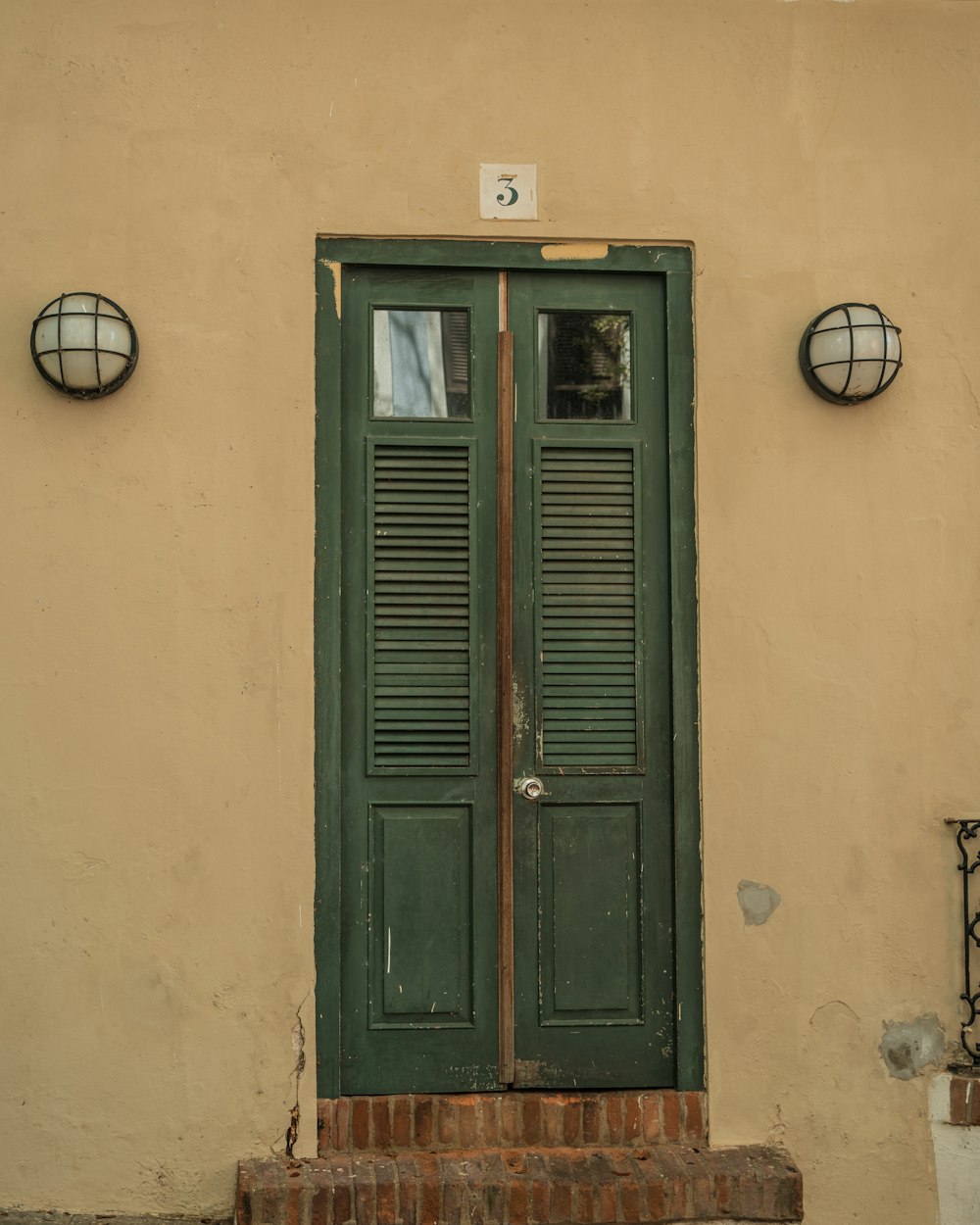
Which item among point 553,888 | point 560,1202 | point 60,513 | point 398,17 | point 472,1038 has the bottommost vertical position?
point 560,1202

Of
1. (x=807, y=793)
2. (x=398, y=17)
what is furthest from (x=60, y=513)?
(x=807, y=793)

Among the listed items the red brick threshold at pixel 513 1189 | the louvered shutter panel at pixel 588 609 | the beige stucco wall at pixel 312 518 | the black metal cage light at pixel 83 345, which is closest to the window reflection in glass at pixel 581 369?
the louvered shutter panel at pixel 588 609

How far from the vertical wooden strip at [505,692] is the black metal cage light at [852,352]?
1.01 m

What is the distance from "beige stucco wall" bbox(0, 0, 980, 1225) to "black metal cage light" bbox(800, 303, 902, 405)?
100mm

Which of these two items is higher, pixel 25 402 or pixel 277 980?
pixel 25 402

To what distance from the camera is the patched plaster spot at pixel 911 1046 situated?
14.0 feet

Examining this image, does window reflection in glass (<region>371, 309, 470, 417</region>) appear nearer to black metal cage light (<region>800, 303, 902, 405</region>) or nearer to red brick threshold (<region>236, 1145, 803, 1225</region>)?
black metal cage light (<region>800, 303, 902, 405</region>)

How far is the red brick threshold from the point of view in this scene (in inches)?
155

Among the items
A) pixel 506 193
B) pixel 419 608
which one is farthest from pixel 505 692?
pixel 506 193

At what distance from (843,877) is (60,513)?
2812 mm

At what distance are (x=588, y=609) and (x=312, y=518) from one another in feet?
3.17

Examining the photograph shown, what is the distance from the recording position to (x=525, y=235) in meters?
4.39

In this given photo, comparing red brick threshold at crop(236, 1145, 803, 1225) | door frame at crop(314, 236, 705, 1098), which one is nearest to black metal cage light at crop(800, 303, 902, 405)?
door frame at crop(314, 236, 705, 1098)

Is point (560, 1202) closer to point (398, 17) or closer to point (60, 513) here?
point (60, 513)
